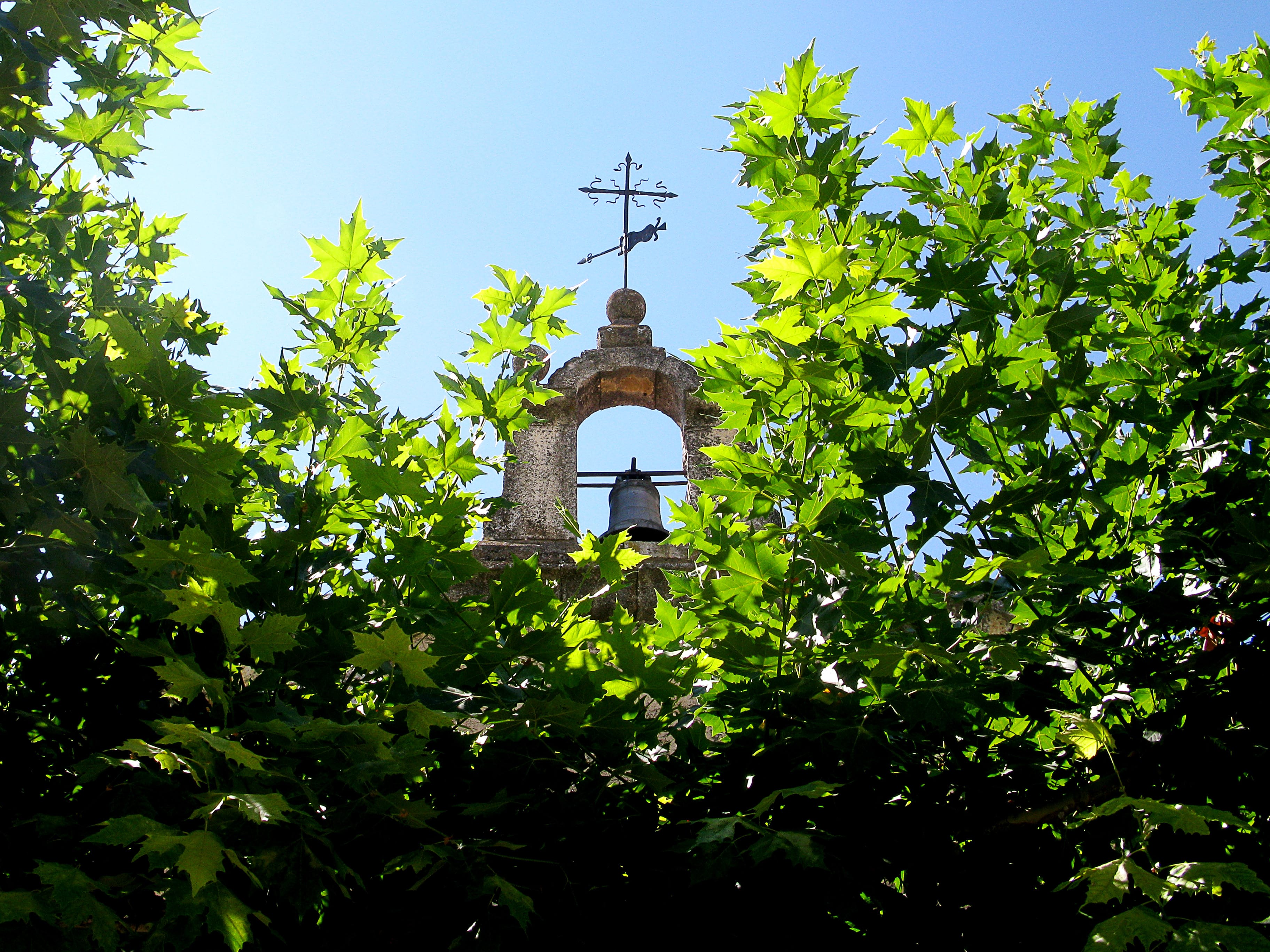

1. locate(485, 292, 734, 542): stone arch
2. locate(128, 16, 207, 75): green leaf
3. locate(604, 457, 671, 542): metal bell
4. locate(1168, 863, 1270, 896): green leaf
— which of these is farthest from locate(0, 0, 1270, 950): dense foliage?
locate(604, 457, 671, 542): metal bell

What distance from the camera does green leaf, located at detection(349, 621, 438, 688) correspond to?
1.51m

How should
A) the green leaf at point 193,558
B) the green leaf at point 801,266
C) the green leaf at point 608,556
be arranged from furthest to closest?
the green leaf at point 608,556 < the green leaf at point 801,266 < the green leaf at point 193,558

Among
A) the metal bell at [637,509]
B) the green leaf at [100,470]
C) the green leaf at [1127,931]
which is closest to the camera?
the green leaf at [1127,931]

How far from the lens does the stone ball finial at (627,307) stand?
5660mm

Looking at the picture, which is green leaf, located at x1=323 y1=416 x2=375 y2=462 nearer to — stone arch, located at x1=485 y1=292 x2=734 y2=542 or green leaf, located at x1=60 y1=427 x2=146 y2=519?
green leaf, located at x1=60 y1=427 x2=146 y2=519

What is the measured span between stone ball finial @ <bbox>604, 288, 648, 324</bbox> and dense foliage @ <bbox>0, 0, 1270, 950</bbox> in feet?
11.3

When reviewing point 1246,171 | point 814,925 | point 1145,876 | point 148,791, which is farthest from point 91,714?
point 1246,171

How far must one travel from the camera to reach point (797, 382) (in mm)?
1911

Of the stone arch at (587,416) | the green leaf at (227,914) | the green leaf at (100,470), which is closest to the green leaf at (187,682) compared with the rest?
the green leaf at (227,914)

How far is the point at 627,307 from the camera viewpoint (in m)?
5.69

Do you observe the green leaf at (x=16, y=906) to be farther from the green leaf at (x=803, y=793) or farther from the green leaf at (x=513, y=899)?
the green leaf at (x=803, y=793)

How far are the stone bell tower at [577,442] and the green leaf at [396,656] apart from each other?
222cm

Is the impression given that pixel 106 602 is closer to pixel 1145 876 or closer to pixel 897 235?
pixel 897 235

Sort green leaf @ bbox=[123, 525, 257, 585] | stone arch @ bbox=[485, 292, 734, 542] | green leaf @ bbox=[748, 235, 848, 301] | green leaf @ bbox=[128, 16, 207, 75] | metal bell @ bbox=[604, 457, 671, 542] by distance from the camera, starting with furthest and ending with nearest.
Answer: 1. metal bell @ bbox=[604, 457, 671, 542]
2. stone arch @ bbox=[485, 292, 734, 542]
3. green leaf @ bbox=[128, 16, 207, 75]
4. green leaf @ bbox=[748, 235, 848, 301]
5. green leaf @ bbox=[123, 525, 257, 585]
